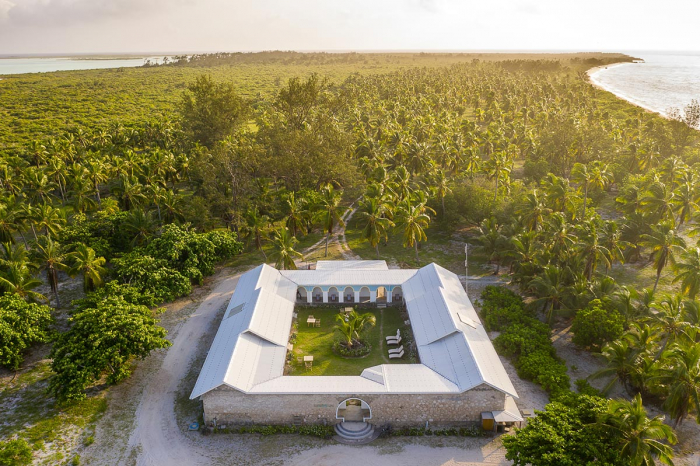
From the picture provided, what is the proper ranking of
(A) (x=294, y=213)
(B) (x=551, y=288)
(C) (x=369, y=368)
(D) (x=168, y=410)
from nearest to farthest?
(D) (x=168, y=410) < (C) (x=369, y=368) < (B) (x=551, y=288) < (A) (x=294, y=213)

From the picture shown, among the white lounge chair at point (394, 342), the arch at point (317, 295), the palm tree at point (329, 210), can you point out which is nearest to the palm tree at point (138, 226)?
the palm tree at point (329, 210)

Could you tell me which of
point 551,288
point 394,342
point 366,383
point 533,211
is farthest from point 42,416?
point 533,211

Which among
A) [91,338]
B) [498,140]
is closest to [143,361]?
[91,338]

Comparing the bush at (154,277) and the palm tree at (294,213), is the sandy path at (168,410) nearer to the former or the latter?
the bush at (154,277)

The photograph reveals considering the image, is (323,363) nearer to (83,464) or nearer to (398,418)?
(398,418)

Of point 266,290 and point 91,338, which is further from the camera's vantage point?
point 266,290

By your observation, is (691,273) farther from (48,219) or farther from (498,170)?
(48,219)
